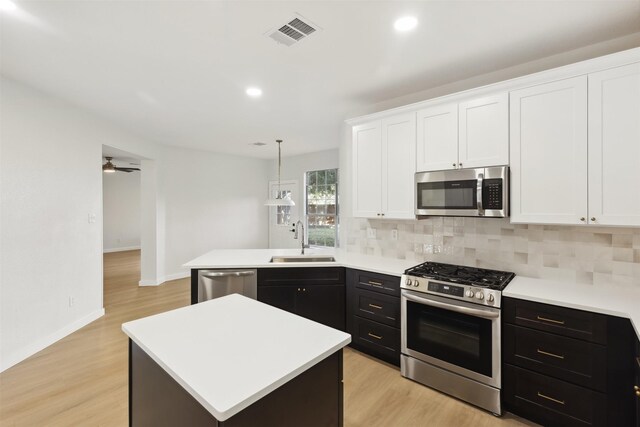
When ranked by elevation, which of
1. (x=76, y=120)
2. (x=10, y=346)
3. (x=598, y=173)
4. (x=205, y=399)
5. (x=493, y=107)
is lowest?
(x=10, y=346)

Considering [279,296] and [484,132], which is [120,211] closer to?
[279,296]

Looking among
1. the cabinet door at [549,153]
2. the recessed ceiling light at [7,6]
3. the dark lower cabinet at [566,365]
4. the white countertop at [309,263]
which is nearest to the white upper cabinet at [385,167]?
the white countertop at [309,263]

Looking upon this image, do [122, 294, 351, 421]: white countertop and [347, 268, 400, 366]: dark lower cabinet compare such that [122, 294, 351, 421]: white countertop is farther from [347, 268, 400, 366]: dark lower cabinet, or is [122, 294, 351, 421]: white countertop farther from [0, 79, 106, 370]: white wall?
[0, 79, 106, 370]: white wall

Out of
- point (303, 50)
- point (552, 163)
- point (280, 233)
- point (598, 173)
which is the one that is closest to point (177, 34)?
point (303, 50)

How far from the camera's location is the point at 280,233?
7191mm

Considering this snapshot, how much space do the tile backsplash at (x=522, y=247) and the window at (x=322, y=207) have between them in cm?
274

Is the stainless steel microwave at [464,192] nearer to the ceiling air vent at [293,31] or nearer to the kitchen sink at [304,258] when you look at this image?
the kitchen sink at [304,258]

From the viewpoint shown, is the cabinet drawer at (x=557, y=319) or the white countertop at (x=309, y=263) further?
the white countertop at (x=309, y=263)

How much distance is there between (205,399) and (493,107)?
8.78 feet

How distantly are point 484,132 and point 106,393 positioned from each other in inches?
Result: 147

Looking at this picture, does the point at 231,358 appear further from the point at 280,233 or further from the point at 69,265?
the point at 280,233

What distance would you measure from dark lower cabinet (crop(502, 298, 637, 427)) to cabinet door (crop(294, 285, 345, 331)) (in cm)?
148

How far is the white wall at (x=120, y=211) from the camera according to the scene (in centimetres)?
920

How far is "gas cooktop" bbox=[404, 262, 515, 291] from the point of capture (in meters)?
2.21
